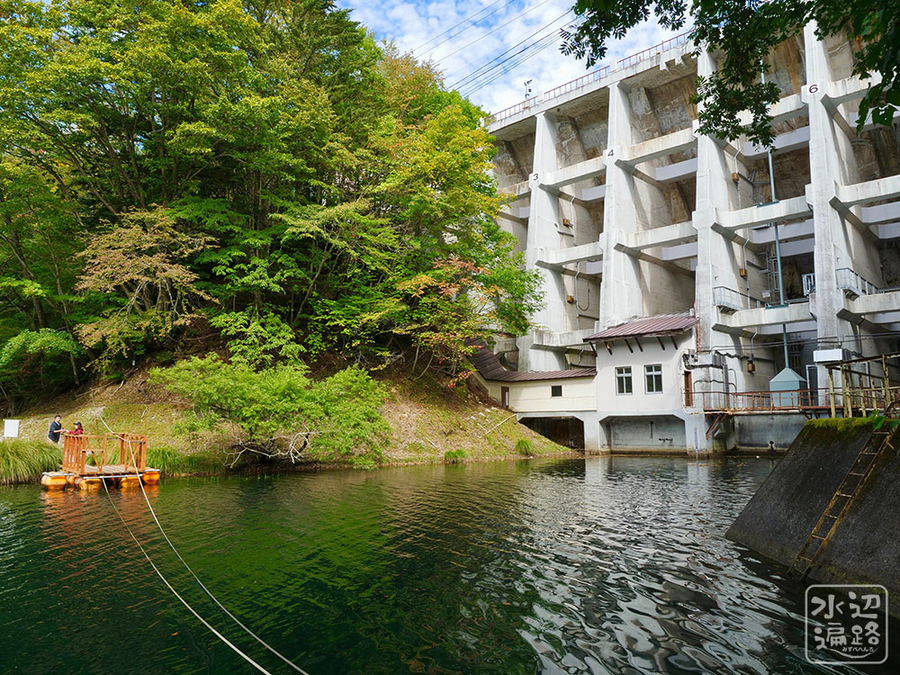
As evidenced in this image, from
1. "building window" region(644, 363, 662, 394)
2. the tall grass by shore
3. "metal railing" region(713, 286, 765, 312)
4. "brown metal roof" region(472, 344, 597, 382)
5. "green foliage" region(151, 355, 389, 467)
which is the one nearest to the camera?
the tall grass by shore

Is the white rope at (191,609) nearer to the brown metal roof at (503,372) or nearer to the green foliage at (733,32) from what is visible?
the green foliage at (733,32)

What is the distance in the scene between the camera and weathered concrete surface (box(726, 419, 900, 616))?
6180mm

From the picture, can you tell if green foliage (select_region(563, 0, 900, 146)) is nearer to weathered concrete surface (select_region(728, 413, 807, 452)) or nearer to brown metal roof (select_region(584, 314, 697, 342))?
brown metal roof (select_region(584, 314, 697, 342))

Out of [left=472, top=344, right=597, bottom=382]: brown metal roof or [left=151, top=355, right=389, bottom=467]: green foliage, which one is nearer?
[left=151, top=355, right=389, bottom=467]: green foliage

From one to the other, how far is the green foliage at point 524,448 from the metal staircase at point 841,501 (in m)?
24.0

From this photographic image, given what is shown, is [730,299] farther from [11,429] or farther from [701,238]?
[11,429]

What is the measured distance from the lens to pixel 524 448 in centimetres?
3128

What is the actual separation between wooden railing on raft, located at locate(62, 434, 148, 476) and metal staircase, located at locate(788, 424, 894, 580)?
52.7 ft

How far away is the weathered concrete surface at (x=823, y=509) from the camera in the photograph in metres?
6.18

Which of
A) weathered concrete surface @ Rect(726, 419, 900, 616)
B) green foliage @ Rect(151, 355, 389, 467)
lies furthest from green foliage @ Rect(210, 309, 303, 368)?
weathered concrete surface @ Rect(726, 419, 900, 616)

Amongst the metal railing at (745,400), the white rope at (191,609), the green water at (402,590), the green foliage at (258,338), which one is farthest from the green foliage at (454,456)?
the white rope at (191,609)

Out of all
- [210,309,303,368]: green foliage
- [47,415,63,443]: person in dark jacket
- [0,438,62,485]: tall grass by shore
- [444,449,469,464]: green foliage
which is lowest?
[444,449,469,464]: green foliage

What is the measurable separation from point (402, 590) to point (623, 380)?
101ft

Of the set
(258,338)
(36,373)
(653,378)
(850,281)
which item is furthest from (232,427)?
(850,281)
